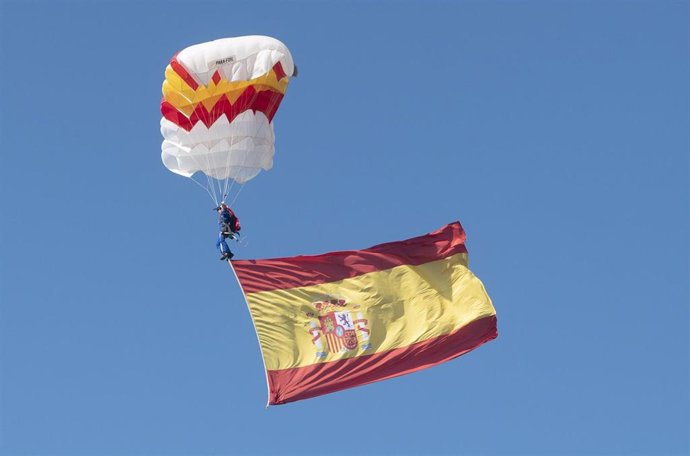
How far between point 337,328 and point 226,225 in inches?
112

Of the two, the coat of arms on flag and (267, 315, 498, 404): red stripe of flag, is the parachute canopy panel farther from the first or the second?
(267, 315, 498, 404): red stripe of flag

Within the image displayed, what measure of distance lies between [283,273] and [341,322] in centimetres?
138

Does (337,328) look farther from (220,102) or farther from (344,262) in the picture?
(220,102)

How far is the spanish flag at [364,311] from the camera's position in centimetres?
Answer: 3189

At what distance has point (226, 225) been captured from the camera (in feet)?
109

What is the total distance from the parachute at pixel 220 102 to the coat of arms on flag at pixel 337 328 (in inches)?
128

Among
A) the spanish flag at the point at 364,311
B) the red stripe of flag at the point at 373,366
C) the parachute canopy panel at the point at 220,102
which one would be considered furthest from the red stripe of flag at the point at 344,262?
the parachute canopy panel at the point at 220,102

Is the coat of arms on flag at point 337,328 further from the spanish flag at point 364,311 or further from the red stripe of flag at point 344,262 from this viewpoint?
the red stripe of flag at point 344,262

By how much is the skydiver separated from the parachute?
0.75 meters

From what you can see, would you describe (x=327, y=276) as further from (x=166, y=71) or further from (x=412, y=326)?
(x=166, y=71)

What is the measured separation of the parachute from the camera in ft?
112

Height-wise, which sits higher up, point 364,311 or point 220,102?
point 220,102

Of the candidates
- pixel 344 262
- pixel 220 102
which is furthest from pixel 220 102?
pixel 344 262

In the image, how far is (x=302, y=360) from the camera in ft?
104
